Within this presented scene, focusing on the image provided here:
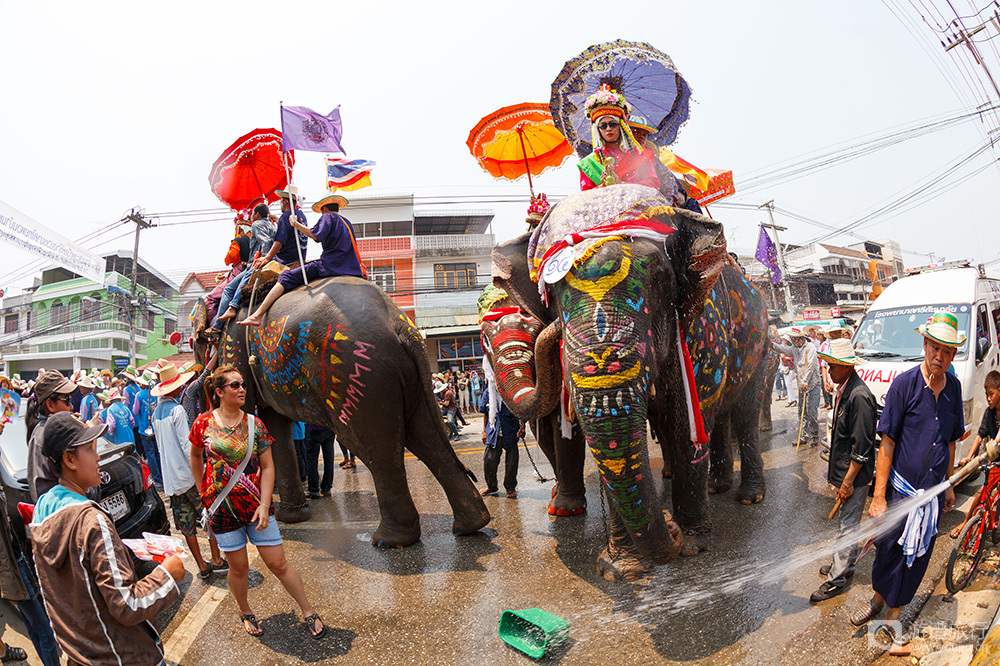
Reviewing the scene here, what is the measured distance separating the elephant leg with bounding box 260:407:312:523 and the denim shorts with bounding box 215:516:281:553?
2904 millimetres

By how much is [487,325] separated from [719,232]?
2.36m

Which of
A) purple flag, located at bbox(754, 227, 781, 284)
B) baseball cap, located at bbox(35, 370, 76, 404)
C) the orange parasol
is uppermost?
purple flag, located at bbox(754, 227, 781, 284)

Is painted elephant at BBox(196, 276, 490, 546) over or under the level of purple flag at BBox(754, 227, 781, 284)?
under

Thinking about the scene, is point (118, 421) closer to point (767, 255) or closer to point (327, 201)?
point (327, 201)

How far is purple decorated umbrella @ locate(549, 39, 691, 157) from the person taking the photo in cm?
607

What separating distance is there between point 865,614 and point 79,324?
145 ft

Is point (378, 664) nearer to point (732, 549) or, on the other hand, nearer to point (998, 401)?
point (732, 549)

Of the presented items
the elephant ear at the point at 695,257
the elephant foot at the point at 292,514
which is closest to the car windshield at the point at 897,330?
the elephant ear at the point at 695,257

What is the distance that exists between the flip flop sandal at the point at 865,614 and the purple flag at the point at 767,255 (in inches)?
966

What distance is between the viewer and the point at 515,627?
3.65m

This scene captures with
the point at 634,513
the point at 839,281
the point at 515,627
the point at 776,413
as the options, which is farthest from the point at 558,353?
the point at 839,281

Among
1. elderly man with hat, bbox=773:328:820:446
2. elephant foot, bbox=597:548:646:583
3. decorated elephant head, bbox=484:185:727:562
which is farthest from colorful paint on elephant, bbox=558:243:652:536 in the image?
elderly man with hat, bbox=773:328:820:446

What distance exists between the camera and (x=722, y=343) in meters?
4.97

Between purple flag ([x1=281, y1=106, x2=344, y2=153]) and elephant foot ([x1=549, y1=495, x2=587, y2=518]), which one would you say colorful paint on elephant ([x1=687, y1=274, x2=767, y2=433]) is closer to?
elephant foot ([x1=549, y1=495, x2=587, y2=518])
